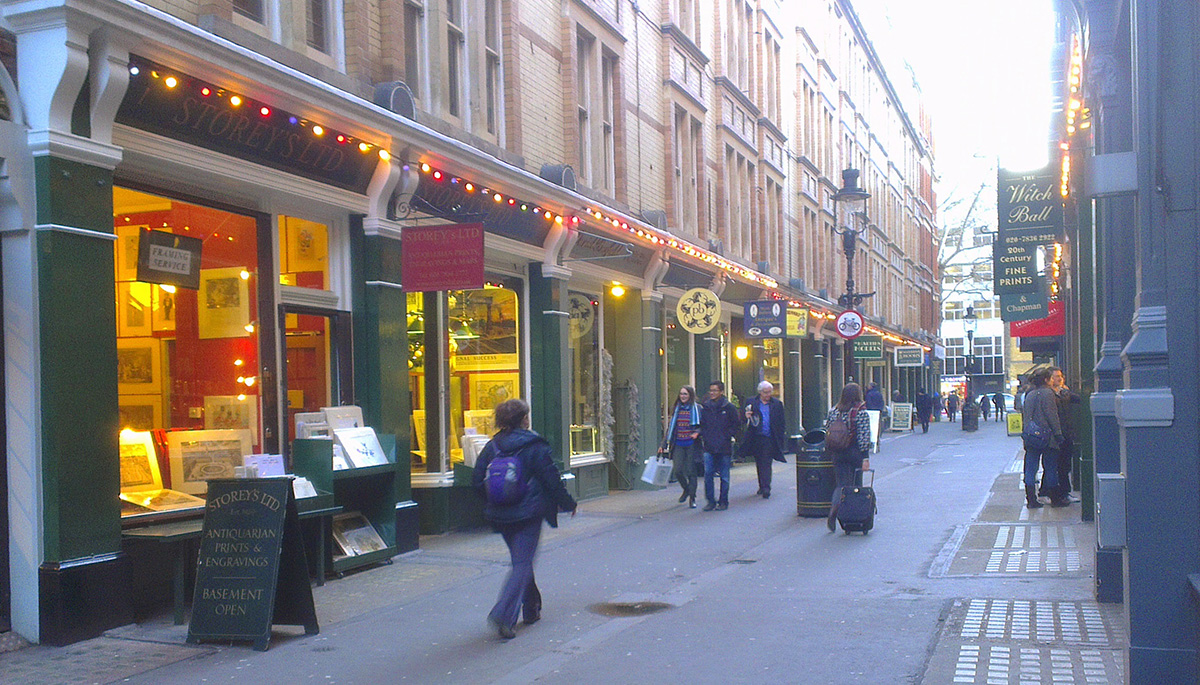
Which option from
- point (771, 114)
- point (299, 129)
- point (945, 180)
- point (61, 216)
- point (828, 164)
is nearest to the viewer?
point (61, 216)

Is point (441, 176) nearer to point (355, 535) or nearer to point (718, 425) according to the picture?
point (355, 535)

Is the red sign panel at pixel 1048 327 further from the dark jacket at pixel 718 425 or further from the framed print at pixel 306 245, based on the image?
the framed print at pixel 306 245

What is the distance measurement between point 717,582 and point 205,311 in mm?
4932

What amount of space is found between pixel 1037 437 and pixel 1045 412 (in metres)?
0.33

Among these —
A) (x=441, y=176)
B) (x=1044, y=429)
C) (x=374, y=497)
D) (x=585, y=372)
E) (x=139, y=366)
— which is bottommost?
(x=374, y=497)

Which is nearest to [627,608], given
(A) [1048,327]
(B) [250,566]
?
(B) [250,566]

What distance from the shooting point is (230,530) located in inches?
305

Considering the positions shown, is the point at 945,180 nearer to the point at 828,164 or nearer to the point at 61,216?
the point at 828,164

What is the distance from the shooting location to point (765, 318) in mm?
23141

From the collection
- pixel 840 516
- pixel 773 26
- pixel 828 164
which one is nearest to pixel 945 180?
pixel 828 164

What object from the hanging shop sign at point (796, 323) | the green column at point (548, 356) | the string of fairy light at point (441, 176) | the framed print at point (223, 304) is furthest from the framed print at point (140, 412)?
the hanging shop sign at point (796, 323)

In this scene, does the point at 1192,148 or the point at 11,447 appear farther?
the point at 11,447

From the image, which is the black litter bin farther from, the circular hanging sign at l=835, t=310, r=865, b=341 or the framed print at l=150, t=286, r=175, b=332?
the circular hanging sign at l=835, t=310, r=865, b=341

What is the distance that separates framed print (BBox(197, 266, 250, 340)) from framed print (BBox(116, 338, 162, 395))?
1.84 ft
